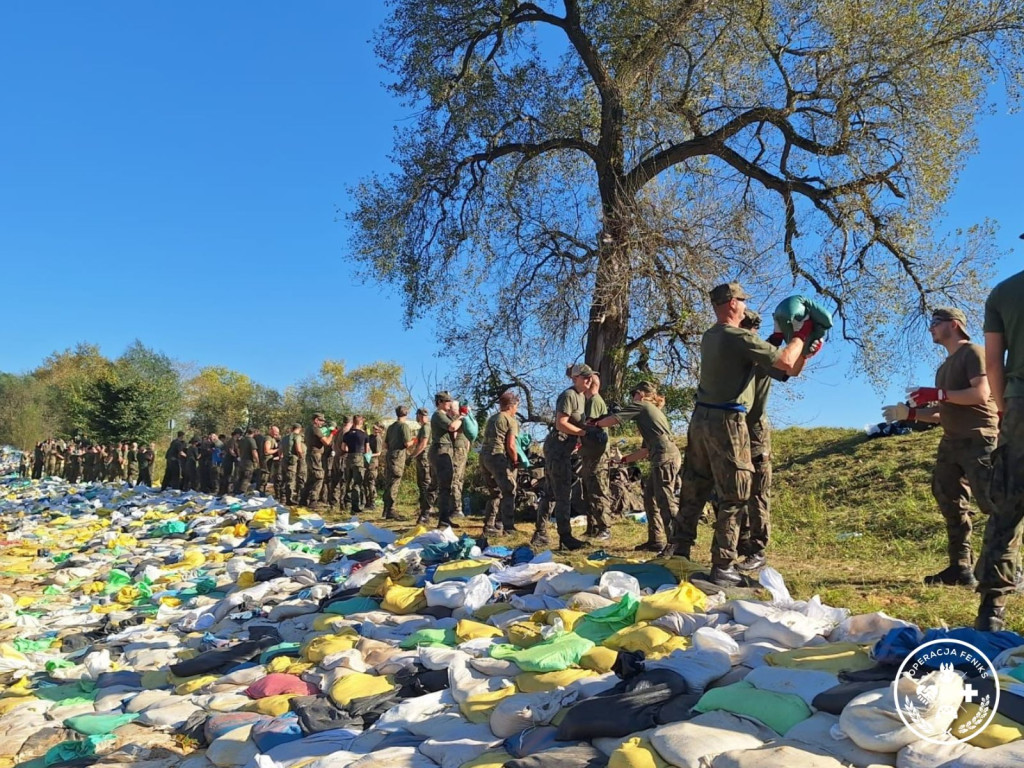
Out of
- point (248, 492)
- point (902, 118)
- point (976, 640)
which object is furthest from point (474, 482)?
point (976, 640)

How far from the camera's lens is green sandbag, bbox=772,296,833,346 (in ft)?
16.6

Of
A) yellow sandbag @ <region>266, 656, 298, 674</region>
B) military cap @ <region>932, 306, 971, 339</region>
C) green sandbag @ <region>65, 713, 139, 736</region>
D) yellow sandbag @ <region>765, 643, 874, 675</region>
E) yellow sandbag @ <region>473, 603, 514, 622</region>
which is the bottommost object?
green sandbag @ <region>65, 713, 139, 736</region>

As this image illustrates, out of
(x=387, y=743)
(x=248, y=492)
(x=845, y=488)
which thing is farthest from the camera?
(x=248, y=492)

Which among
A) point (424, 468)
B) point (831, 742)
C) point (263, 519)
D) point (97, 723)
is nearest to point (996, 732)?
point (831, 742)

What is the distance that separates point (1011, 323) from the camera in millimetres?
3957

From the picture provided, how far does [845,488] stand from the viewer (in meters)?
11.8

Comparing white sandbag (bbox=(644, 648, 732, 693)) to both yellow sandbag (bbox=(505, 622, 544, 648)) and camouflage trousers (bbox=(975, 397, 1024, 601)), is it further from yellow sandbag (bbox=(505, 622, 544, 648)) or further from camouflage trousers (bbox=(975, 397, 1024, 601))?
camouflage trousers (bbox=(975, 397, 1024, 601))

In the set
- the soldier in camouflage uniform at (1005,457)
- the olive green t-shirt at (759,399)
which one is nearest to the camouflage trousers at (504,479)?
the olive green t-shirt at (759,399)

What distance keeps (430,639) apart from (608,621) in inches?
48.2

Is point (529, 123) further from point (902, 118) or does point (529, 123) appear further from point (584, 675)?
point (584, 675)

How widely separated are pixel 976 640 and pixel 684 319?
38.8 feet

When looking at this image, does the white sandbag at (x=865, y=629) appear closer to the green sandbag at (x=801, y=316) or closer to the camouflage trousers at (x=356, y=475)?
the green sandbag at (x=801, y=316)

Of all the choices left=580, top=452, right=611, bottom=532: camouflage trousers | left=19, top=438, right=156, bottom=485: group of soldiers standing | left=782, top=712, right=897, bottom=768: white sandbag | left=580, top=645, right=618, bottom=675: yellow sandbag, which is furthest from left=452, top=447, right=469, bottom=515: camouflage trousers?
left=19, top=438, right=156, bottom=485: group of soldiers standing

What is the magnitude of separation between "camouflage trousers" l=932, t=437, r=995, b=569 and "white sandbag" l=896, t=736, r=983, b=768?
342 cm
